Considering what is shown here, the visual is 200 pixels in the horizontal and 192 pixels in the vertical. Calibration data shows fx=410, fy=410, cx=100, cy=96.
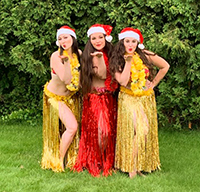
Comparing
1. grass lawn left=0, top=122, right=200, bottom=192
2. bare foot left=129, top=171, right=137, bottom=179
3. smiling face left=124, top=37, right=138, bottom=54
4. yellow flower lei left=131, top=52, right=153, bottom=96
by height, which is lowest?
grass lawn left=0, top=122, right=200, bottom=192

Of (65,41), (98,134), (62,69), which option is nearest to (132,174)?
(98,134)

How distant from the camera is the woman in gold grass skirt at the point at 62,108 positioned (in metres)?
4.28

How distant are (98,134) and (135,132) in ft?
1.35

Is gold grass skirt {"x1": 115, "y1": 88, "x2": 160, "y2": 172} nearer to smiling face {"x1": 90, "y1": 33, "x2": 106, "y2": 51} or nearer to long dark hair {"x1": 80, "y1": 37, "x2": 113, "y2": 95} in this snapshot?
long dark hair {"x1": 80, "y1": 37, "x2": 113, "y2": 95}

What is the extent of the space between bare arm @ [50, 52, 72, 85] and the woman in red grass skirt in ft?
0.53

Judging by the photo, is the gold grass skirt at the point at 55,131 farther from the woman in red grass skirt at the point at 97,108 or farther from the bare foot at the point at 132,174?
the bare foot at the point at 132,174

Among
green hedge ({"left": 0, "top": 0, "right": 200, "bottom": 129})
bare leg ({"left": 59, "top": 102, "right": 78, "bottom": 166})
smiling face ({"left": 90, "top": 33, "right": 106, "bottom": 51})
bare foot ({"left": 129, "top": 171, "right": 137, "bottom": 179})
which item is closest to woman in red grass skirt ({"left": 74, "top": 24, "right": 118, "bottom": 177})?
smiling face ({"left": 90, "top": 33, "right": 106, "bottom": 51})

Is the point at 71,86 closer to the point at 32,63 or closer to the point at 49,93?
the point at 49,93

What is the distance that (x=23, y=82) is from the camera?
23.4ft

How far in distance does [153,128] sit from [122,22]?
6.73ft

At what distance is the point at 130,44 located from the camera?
4.10 metres

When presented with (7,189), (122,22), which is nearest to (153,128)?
(7,189)

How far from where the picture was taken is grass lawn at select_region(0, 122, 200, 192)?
159 inches

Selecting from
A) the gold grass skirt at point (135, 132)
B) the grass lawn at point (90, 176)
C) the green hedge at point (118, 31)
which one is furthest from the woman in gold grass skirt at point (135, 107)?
the green hedge at point (118, 31)
